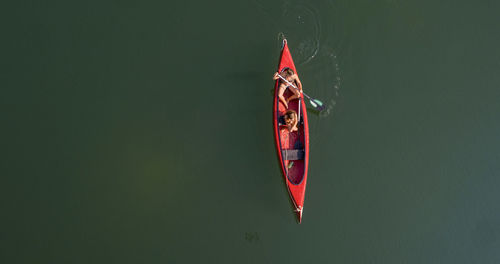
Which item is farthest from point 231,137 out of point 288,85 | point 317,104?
point 317,104

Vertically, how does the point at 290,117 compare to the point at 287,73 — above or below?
below

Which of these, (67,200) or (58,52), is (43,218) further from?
(58,52)

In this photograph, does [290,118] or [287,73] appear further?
[287,73]

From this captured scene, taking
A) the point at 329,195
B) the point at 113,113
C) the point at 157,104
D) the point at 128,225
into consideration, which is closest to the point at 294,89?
the point at 329,195

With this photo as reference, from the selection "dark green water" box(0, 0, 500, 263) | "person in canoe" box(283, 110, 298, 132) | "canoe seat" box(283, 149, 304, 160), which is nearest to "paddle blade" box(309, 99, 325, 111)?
"dark green water" box(0, 0, 500, 263)

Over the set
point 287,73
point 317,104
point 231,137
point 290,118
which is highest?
point 287,73

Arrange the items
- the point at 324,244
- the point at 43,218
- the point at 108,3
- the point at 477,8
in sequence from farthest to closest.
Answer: the point at 477,8, the point at 108,3, the point at 324,244, the point at 43,218

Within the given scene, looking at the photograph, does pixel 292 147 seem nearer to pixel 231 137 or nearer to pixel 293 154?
pixel 293 154
